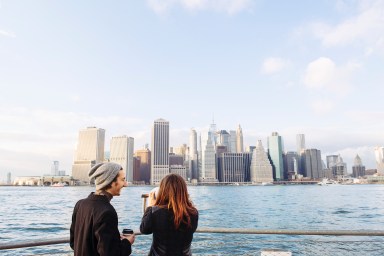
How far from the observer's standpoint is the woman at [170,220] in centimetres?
306

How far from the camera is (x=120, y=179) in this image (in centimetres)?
300

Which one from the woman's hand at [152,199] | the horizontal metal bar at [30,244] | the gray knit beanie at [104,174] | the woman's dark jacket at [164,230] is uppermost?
the gray knit beanie at [104,174]

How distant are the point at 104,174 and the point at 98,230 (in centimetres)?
54

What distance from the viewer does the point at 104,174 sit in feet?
9.52

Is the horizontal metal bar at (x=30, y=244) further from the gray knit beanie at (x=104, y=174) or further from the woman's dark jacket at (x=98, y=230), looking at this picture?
the gray knit beanie at (x=104, y=174)

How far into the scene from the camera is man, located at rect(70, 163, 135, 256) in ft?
8.45

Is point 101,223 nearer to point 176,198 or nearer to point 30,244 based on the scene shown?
point 176,198

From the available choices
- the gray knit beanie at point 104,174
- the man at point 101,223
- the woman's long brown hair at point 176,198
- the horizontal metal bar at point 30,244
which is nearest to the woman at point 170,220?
the woman's long brown hair at point 176,198

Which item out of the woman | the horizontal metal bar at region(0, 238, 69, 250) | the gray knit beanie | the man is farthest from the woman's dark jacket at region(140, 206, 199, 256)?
the horizontal metal bar at region(0, 238, 69, 250)

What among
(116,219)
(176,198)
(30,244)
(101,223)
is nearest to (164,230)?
(176,198)

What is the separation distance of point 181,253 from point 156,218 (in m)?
0.45

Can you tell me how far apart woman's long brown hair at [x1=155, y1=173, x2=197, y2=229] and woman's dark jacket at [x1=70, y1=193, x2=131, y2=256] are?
572 mm

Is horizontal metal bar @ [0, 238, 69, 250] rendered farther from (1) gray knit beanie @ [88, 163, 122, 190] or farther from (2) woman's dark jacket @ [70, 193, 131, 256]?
(1) gray knit beanie @ [88, 163, 122, 190]

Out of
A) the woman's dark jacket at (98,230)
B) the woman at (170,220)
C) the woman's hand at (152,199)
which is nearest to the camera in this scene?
the woman's dark jacket at (98,230)
